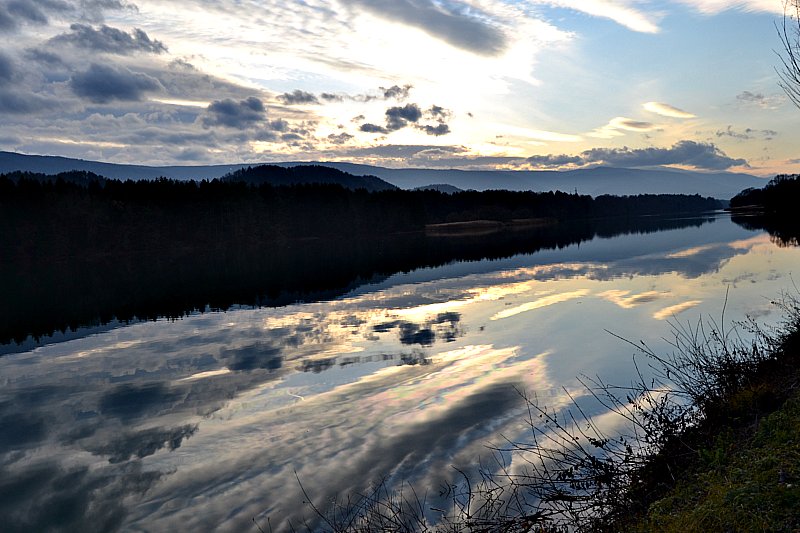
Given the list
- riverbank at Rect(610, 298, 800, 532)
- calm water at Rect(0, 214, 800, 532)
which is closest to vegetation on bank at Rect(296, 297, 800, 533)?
riverbank at Rect(610, 298, 800, 532)

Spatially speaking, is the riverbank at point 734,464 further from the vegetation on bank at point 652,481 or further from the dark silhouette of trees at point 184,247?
the dark silhouette of trees at point 184,247

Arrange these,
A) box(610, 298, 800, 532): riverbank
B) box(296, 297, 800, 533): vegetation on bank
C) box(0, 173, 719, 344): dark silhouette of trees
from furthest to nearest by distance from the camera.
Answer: box(0, 173, 719, 344): dark silhouette of trees < box(296, 297, 800, 533): vegetation on bank < box(610, 298, 800, 532): riverbank

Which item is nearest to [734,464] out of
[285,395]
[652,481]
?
[652,481]

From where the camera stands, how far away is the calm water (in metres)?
11.1

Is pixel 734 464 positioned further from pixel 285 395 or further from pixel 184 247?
pixel 184 247

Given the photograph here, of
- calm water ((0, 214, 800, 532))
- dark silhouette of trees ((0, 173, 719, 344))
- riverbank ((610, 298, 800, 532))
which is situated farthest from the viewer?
dark silhouette of trees ((0, 173, 719, 344))

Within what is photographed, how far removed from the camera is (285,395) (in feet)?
55.5

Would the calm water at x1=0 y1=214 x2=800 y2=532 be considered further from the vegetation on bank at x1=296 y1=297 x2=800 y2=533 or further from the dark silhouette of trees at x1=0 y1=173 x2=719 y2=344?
the dark silhouette of trees at x1=0 y1=173 x2=719 y2=344

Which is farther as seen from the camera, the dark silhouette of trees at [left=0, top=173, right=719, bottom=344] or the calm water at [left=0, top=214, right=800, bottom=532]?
the dark silhouette of trees at [left=0, top=173, right=719, bottom=344]

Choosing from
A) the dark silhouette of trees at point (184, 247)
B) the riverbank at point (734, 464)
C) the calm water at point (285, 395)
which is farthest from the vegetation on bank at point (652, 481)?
the dark silhouette of trees at point (184, 247)

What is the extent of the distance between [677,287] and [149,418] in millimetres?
33430

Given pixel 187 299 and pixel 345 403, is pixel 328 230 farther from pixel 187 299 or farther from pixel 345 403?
pixel 345 403

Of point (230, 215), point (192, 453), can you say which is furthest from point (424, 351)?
point (230, 215)

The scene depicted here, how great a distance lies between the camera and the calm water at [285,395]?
11.1 metres
